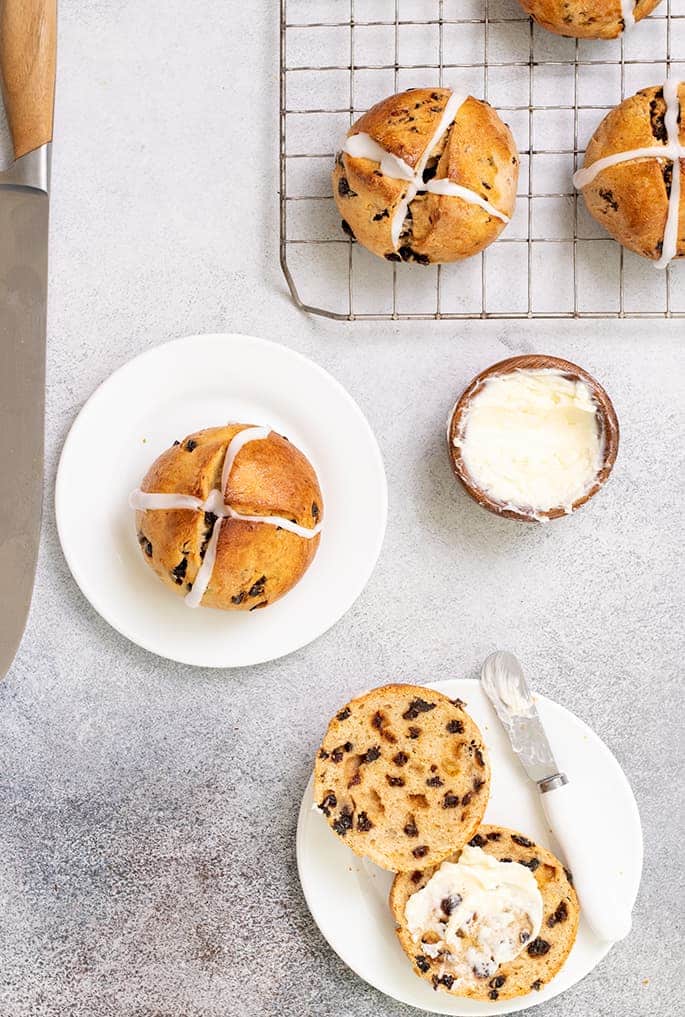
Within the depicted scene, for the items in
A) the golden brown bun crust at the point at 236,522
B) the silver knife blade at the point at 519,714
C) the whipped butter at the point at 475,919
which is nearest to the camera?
the golden brown bun crust at the point at 236,522

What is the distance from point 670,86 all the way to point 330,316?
680 millimetres

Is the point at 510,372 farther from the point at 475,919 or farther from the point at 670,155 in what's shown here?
the point at 475,919

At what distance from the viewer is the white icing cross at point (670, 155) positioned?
1.70 m

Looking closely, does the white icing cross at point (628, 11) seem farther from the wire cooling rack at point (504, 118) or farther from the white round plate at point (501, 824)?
the white round plate at point (501, 824)

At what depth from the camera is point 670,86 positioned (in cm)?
172

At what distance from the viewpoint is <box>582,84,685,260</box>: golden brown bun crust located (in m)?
1.71

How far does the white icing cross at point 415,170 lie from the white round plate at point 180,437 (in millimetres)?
344

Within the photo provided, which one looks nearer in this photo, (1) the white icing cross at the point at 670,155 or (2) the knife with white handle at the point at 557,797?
(1) the white icing cross at the point at 670,155

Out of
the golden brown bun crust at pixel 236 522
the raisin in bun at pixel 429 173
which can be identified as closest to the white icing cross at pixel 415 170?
the raisin in bun at pixel 429 173

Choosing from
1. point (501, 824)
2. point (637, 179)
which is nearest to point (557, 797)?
point (501, 824)

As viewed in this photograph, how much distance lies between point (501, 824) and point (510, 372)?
80 centimetres

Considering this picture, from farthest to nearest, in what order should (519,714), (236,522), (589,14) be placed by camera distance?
(519,714)
(589,14)
(236,522)

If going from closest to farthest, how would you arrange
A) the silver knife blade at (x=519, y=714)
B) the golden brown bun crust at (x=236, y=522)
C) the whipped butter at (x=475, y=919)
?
the golden brown bun crust at (x=236, y=522)
the whipped butter at (x=475, y=919)
the silver knife blade at (x=519, y=714)

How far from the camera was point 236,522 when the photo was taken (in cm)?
165
